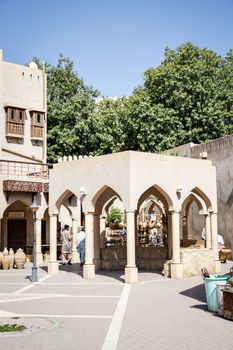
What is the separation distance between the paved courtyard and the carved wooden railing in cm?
1362

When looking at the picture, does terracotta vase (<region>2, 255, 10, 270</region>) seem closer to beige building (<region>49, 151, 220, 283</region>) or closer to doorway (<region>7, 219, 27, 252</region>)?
beige building (<region>49, 151, 220, 283</region>)

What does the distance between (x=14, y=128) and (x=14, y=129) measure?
64 millimetres

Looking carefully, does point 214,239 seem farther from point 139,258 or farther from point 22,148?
point 22,148

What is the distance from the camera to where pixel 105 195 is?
2023 cm

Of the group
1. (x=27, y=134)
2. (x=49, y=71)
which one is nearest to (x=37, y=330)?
(x=27, y=134)

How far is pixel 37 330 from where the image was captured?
895cm

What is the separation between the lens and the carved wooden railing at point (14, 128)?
92.9 feet

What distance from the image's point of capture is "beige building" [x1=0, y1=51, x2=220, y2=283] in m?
16.4

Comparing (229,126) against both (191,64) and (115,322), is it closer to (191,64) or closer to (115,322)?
(191,64)

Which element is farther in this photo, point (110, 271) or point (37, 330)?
point (110, 271)

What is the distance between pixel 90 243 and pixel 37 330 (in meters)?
8.49

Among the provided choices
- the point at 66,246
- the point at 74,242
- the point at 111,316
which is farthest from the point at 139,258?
the point at 111,316

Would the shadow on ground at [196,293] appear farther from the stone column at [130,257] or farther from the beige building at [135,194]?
the beige building at [135,194]

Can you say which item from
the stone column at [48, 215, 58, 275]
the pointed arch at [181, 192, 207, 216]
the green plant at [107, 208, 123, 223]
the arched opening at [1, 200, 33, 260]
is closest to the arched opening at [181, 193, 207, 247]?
the pointed arch at [181, 192, 207, 216]
